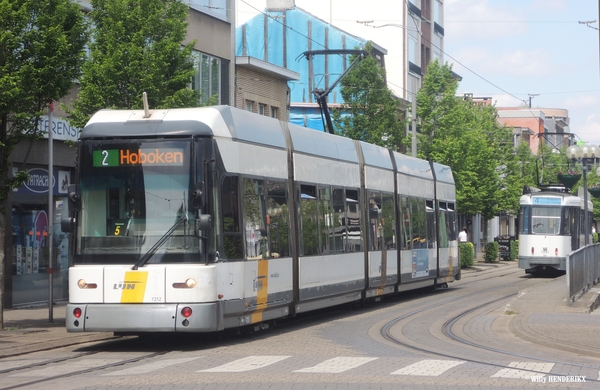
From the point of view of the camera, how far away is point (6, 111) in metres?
16.3

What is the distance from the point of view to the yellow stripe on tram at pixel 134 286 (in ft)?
45.6

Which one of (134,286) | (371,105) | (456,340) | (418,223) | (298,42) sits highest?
(298,42)

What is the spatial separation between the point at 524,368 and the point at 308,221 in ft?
21.8

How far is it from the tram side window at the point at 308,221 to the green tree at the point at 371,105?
73.6ft

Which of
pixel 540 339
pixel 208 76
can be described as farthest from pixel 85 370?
pixel 208 76

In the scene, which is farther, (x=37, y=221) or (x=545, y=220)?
(x=545, y=220)

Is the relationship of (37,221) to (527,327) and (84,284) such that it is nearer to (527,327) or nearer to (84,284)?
(84,284)

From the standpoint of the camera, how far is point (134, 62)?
18.7m

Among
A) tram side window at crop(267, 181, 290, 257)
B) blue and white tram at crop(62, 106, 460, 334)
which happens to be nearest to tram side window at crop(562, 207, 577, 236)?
blue and white tram at crop(62, 106, 460, 334)

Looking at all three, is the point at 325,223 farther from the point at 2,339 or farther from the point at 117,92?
the point at 2,339

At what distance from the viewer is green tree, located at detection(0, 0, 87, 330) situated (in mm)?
16078

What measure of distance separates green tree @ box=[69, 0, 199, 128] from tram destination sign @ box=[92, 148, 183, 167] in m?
4.55

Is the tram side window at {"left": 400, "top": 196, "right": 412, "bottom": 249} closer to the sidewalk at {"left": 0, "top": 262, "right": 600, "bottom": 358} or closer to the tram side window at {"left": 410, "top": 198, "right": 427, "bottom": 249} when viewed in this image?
the tram side window at {"left": 410, "top": 198, "right": 427, "bottom": 249}

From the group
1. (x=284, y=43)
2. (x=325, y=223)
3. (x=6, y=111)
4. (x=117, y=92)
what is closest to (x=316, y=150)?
(x=325, y=223)
